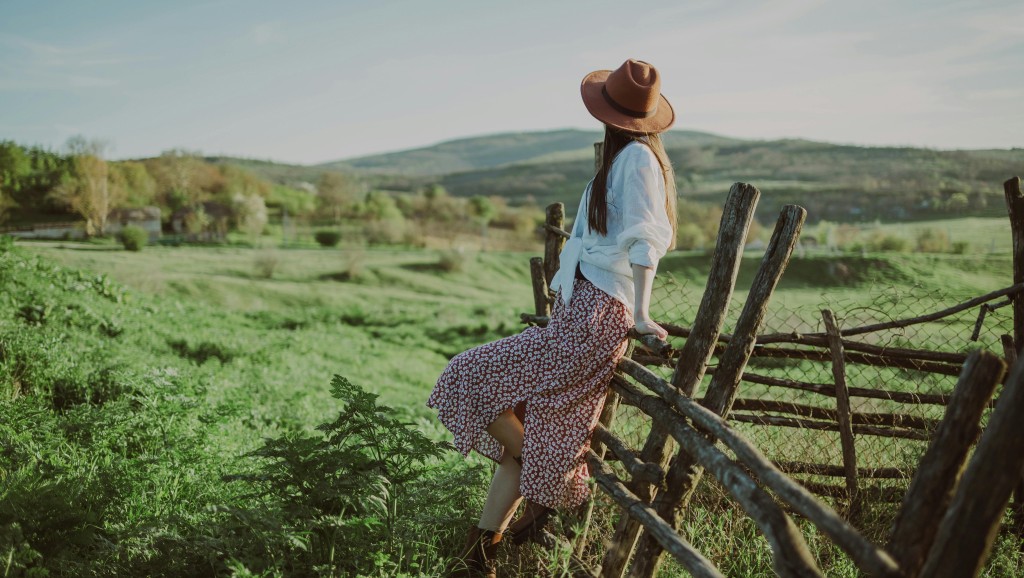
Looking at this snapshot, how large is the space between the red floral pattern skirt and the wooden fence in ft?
0.51

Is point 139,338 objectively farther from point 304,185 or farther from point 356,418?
point 304,185

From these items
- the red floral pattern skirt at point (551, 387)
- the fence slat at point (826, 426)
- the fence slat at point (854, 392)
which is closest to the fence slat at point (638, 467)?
the red floral pattern skirt at point (551, 387)

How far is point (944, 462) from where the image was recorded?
178cm

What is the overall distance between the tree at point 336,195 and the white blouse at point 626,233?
49.5m

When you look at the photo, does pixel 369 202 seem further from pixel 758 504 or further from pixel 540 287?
pixel 758 504

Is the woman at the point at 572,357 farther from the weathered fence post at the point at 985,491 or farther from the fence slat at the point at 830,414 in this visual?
the fence slat at the point at 830,414

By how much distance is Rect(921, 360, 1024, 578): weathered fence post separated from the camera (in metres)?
1.62

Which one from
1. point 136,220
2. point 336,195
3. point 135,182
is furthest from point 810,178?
point 136,220

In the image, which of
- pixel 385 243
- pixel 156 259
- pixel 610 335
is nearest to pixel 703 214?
pixel 385 243

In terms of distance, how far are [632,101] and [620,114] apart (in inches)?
3.1

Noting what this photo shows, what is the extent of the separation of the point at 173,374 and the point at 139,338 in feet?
13.0

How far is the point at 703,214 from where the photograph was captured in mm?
56406

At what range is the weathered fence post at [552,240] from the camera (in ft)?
14.6

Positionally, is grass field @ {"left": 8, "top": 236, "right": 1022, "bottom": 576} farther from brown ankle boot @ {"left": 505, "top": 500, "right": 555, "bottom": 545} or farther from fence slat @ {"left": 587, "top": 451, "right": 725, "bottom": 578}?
fence slat @ {"left": 587, "top": 451, "right": 725, "bottom": 578}
